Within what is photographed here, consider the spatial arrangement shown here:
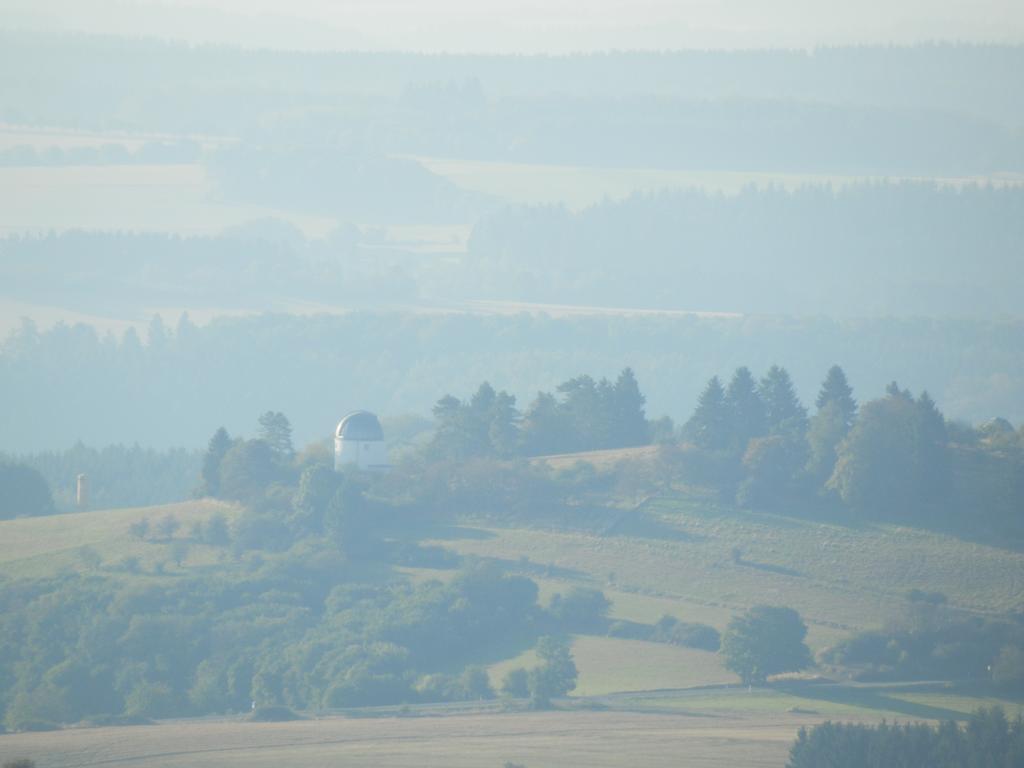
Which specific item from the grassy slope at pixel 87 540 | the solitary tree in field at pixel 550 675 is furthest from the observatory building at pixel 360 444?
the solitary tree in field at pixel 550 675

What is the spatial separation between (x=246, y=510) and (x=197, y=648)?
1554cm

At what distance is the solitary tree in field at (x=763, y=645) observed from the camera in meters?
81.7

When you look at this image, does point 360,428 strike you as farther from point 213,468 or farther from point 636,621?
point 636,621

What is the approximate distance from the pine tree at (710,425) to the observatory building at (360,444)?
55.1 ft

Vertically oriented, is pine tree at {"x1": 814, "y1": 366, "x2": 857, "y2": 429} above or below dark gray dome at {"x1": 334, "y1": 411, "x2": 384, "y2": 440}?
above

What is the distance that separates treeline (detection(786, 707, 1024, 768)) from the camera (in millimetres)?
65438

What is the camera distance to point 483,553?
324ft

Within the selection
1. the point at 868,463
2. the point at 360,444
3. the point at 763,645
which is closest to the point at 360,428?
the point at 360,444

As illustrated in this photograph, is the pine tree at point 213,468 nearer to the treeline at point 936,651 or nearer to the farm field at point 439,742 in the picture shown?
the farm field at point 439,742

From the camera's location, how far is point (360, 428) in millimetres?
110375

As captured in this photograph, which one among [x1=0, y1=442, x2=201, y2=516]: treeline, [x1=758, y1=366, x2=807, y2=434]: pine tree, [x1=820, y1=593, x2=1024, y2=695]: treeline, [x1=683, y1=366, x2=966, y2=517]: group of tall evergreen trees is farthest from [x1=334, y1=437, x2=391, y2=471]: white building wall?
[x1=820, y1=593, x2=1024, y2=695]: treeline

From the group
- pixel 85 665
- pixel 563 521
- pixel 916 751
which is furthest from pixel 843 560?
pixel 85 665

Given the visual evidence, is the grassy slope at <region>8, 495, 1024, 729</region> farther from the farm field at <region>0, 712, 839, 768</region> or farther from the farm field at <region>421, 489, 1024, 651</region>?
the farm field at <region>0, 712, 839, 768</region>

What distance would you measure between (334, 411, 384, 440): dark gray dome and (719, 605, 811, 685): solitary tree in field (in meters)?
32.0
